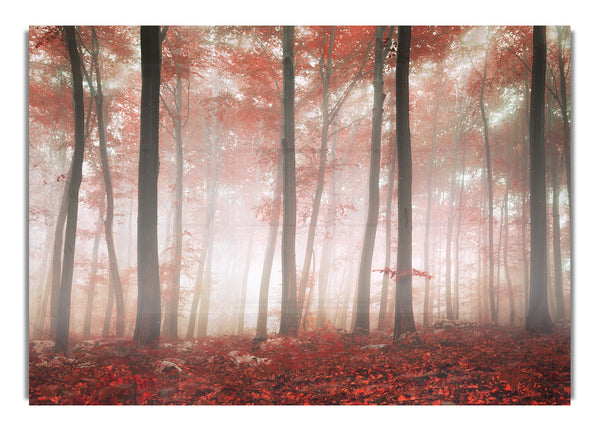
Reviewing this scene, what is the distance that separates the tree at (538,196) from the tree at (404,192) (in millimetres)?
1488

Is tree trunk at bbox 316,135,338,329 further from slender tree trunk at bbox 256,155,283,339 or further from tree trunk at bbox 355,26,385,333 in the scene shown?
slender tree trunk at bbox 256,155,283,339

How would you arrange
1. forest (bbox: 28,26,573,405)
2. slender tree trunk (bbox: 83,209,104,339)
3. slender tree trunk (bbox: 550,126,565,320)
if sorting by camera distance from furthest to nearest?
slender tree trunk (bbox: 550,126,565,320), forest (bbox: 28,26,573,405), slender tree trunk (bbox: 83,209,104,339)

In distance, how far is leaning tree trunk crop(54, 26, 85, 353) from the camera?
3.89 metres

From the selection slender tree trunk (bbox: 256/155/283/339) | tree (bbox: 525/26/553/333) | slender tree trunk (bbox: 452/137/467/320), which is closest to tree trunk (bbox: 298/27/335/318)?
slender tree trunk (bbox: 256/155/283/339)

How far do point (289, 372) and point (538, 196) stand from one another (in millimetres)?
3609

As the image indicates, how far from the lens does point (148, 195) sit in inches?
157

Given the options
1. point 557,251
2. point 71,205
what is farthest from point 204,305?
point 557,251

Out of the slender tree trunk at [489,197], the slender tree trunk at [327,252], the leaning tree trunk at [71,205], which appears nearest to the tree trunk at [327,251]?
the slender tree trunk at [327,252]

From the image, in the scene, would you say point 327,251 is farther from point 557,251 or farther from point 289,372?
point 557,251

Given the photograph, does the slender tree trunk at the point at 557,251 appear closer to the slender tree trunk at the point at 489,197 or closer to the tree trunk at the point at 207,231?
the slender tree trunk at the point at 489,197

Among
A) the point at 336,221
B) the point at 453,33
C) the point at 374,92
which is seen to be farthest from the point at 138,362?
the point at 453,33

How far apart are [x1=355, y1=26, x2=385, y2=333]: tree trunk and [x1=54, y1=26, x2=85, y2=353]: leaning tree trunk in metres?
3.23

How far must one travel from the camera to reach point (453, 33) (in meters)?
4.22

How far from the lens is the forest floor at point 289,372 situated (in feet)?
12.6
